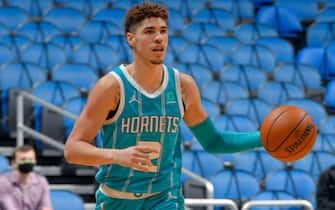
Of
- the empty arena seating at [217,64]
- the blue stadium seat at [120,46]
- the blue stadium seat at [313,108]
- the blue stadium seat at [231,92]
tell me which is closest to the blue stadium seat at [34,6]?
the empty arena seating at [217,64]

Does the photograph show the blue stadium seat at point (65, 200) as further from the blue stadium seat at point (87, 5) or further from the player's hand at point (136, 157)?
the blue stadium seat at point (87, 5)

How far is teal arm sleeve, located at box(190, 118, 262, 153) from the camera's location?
3.94m

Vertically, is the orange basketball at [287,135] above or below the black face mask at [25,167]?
above

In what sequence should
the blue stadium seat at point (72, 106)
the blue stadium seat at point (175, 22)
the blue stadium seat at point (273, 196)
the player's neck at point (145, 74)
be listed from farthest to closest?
the blue stadium seat at point (175, 22) < the blue stadium seat at point (72, 106) < the blue stadium seat at point (273, 196) < the player's neck at point (145, 74)

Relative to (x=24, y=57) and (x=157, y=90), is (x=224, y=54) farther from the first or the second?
(x=157, y=90)

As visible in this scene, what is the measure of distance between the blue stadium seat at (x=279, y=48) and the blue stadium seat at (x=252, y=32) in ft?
0.58

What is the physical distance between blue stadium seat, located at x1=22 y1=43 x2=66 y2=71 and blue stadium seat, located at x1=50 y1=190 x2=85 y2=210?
9.25 feet

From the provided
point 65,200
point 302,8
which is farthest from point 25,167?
point 302,8

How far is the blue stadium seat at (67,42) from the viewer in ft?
32.1

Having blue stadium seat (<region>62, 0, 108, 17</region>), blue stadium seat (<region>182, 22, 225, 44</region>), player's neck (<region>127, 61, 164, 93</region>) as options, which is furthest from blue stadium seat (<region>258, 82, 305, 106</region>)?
player's neck (<region>127, 61, 164, 93</region>)

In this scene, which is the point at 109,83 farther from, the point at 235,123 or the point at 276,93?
the point at 276,93

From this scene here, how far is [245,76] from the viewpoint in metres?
10.3

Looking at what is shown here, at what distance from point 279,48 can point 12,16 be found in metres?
3.71

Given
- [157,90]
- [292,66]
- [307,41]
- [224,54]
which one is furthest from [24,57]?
[157,90]
